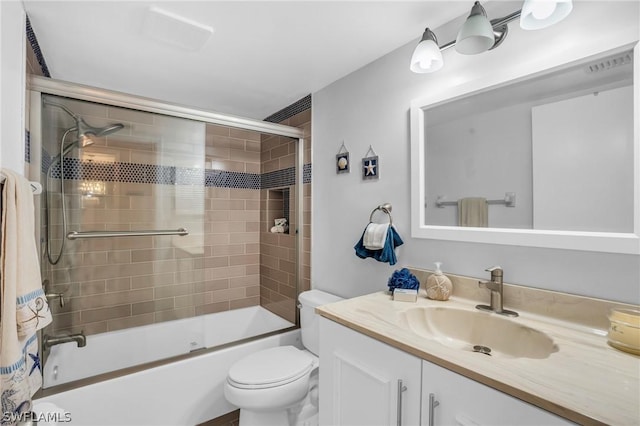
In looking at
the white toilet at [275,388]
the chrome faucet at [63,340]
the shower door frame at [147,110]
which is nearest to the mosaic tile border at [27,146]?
the shower door frame at [147,110]

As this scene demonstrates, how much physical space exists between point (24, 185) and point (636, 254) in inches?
79.6

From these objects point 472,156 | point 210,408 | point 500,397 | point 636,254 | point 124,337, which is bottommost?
point 210,408

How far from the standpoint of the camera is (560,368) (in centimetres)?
80

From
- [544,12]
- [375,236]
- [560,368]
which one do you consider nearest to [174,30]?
[375,236]

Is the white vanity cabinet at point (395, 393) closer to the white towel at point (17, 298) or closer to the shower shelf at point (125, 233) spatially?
the white towel at point (17, 298)

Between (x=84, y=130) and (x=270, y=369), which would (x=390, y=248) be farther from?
(x=84, y=130)

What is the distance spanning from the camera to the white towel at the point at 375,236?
1618 mm

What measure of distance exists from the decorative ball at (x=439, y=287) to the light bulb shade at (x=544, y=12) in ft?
3.35

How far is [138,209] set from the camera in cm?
199

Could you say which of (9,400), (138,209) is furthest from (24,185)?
(138,209)

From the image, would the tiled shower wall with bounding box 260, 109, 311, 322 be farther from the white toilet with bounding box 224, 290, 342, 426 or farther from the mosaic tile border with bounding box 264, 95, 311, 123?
the white toilet with bounding box 224, 290, 342, 426

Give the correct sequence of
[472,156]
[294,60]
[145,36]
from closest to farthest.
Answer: [472,156] < [145,36] < [294,60]

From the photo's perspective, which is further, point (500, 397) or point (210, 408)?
point (210, 408)

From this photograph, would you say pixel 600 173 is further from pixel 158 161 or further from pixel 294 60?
pixel 158 161
